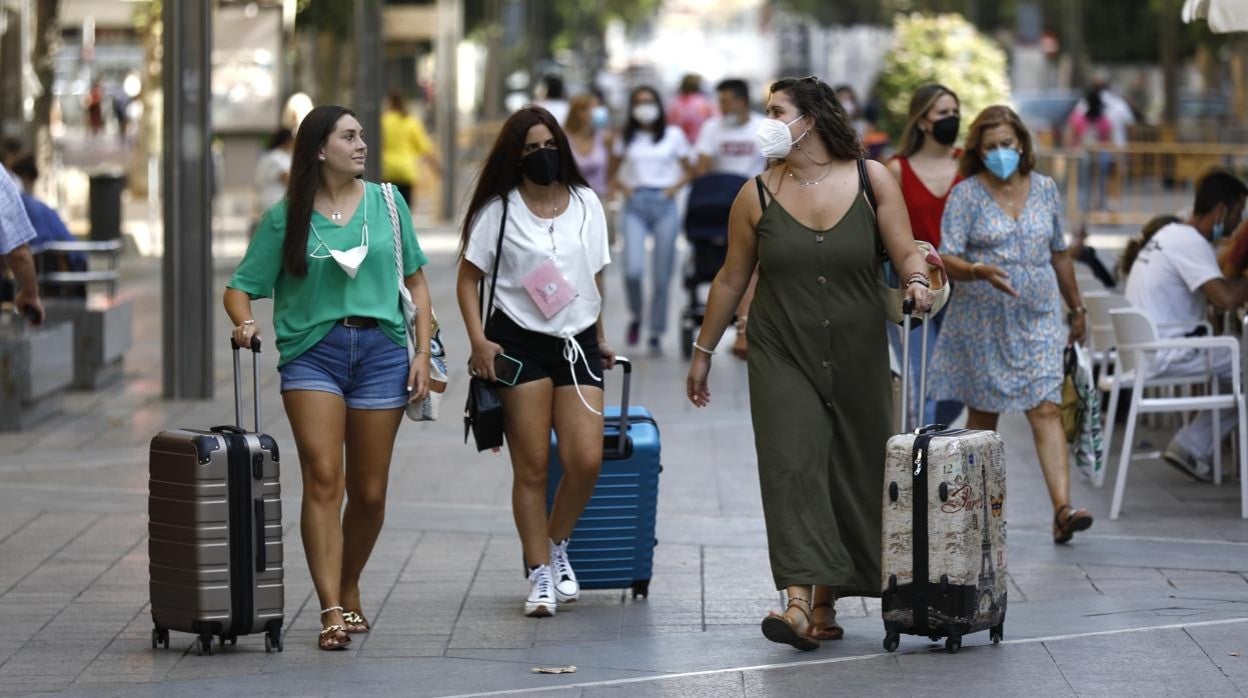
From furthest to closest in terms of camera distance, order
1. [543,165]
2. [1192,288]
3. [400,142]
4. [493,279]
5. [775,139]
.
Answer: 1. [400,142]
2. [1192,288]
3. [493,279]
4. [543,165]
5. [775,139]

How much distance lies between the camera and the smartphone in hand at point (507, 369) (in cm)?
751

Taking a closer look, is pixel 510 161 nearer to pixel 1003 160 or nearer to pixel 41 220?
pixel 1003 160

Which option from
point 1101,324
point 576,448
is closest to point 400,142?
point 1101,324

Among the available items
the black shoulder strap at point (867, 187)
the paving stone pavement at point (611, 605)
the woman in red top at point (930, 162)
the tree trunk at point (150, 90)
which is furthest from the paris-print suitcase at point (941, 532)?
the tree trunk at point (150, 90)

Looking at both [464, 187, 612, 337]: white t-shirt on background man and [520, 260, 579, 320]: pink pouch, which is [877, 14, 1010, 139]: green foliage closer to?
[464, 187, 612, 337]: white t-shirt on background man

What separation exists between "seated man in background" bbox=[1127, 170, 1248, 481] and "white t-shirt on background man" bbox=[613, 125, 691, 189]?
5.60 m

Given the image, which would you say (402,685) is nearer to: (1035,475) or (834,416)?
(834,416)

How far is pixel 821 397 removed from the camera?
6910 mm

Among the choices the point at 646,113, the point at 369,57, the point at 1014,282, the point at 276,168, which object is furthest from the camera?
the point at 369,57

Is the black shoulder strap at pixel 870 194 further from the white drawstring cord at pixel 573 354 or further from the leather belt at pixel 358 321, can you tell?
the leather belt at pixel 358 321

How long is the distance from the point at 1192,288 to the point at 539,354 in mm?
4020

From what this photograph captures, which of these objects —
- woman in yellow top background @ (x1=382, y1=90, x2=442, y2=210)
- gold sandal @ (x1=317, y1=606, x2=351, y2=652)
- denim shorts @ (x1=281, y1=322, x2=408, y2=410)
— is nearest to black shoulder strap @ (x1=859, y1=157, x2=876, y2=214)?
denim shorts @ (x1=281, y1=322, x2=408, y2=410)

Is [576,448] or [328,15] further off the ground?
[328,15]

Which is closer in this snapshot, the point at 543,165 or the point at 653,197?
the point at 543,165
